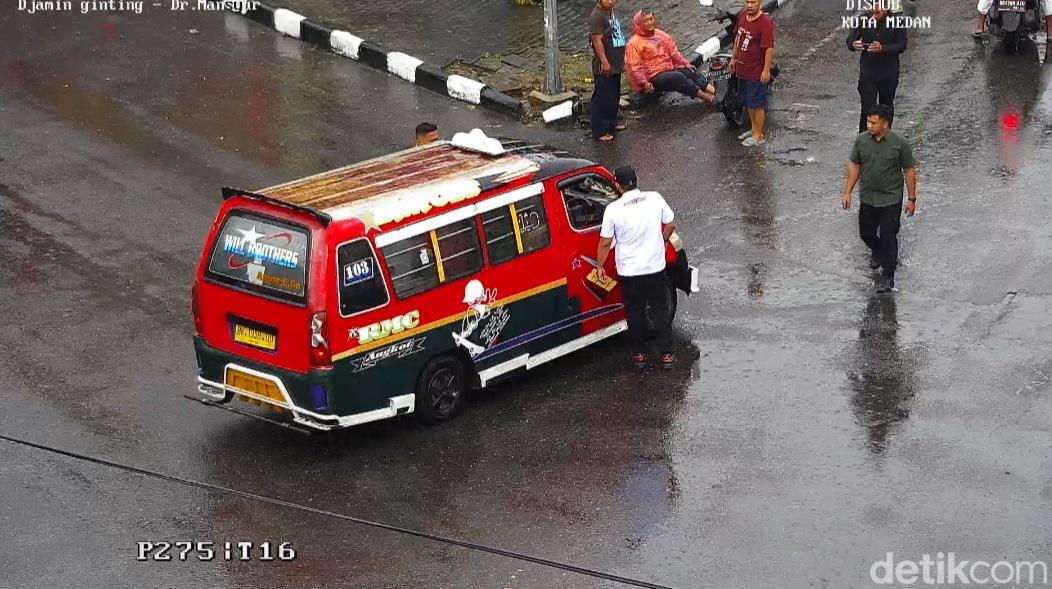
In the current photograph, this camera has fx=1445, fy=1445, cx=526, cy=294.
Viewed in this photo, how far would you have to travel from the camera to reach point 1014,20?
17938mm

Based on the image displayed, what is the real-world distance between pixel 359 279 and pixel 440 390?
121 centimetres

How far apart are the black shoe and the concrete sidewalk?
6.30 metres

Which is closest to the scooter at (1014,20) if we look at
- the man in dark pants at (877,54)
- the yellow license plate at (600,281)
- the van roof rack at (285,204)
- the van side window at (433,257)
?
the man in dark pants at (877,54)

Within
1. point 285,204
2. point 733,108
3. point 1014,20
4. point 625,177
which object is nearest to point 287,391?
point 285,204

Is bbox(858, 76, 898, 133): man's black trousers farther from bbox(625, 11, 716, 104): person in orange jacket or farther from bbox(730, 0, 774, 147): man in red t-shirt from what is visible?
bbox(625, 11, 716, 104): person in orange jacket

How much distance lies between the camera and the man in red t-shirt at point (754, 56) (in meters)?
15.5

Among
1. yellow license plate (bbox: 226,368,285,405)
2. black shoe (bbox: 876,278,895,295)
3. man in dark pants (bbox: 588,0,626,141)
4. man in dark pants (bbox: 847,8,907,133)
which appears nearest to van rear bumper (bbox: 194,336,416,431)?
yellow license plate (bbox: 226,368,285,405)

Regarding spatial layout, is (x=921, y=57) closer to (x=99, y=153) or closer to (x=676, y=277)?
(x=676, y=277)

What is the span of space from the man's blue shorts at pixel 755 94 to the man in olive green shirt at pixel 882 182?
348cm

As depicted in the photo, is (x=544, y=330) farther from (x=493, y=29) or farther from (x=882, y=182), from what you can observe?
(x=493, y=29)

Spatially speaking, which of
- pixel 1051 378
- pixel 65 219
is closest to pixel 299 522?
pixel 1051 378

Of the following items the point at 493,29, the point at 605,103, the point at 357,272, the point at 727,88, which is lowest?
the point at 493,29

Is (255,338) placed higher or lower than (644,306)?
higher
